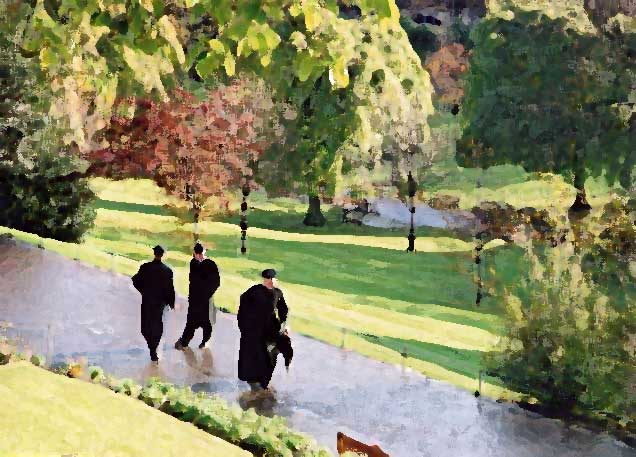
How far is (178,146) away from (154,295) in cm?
1830

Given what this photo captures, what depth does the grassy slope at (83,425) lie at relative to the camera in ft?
27.5

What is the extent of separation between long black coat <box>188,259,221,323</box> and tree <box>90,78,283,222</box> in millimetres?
17486

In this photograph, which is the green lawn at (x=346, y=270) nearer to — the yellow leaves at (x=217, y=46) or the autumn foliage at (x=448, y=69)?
the yellow leaves at (x=217, y=46)

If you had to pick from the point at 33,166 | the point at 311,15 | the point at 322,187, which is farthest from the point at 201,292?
the point at 322,187

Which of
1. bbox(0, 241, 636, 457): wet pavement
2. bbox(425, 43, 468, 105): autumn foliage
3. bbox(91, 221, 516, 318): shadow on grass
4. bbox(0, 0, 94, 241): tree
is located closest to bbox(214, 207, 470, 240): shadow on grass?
bbox(91, 221, 516, 318): shadow on grass

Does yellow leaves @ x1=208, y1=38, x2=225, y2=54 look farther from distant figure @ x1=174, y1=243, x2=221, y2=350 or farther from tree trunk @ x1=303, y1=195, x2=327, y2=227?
tree trunk @ x1=303, y1=195, x2=327, y2=227

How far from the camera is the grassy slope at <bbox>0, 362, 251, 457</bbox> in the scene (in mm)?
8375

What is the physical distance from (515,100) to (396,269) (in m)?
9.28

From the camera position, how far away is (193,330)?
1442 cm

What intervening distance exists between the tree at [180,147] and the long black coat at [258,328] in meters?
19.5

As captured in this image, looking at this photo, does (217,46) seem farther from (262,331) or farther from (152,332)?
(152,332)

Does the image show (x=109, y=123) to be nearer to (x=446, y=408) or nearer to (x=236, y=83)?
(x=236, y=83)

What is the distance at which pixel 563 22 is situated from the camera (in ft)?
125

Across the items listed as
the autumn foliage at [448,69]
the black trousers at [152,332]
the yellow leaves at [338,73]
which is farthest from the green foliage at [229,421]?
the autumn foliage at [448,69]
